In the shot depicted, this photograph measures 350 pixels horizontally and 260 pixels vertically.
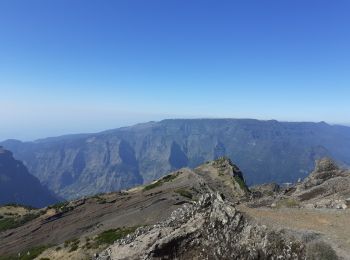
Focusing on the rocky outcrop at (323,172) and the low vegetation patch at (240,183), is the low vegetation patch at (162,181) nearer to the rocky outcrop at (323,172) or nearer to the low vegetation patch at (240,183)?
the low vegetation patch at (240,183)

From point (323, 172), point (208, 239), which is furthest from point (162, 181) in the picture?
point (208, 239)

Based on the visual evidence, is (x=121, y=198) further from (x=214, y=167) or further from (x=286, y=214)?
(x=286, y=214)

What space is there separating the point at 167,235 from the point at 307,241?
9717 millimetres

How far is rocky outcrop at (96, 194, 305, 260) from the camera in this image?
85.3 ft

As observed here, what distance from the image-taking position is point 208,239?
93.2ft

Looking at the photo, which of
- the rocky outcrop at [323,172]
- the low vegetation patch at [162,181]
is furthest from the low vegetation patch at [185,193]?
the rocky outcrop at [323,172]

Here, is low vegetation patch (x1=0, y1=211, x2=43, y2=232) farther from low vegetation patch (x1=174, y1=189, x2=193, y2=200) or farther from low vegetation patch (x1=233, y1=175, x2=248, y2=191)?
low vegetation patch (x1=233, y1=175, x2=248, y2=191)

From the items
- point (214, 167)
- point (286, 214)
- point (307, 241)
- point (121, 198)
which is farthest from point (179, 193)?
point (307, 241)

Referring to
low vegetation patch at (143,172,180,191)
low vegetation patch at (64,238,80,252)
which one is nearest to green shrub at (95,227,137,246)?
low vegetation patch at (64,238,80,252)

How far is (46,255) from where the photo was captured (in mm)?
55625

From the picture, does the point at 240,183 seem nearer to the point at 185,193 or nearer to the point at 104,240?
the point at 185,193

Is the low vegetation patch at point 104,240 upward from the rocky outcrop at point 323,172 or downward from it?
downward

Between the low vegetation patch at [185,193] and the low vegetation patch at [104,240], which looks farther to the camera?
the low vegetation patch at [185,193]

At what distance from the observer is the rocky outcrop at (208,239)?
26000 millimetres
